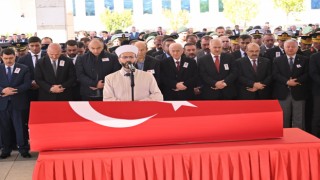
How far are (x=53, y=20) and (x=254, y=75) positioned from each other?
23.7 ft

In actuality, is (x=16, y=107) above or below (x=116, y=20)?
below

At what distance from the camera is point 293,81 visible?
7484 millimetres

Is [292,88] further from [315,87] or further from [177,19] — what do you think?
[177,19]

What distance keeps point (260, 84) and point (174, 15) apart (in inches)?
1205

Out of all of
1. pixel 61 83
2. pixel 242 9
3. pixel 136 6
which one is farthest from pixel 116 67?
pixel 136 6

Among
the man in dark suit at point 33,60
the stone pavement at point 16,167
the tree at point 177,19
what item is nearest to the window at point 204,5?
the tree at point 177,19

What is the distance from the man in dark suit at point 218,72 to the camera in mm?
7764

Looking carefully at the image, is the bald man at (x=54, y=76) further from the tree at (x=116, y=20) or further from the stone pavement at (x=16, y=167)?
the tree at (x=116, y=20)

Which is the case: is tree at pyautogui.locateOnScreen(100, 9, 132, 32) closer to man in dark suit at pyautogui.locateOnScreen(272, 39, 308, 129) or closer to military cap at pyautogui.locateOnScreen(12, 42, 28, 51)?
military cap at pyautogui.locateOnScreen(12, 42, 28, 51)

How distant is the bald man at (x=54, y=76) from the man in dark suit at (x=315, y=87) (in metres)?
3.82

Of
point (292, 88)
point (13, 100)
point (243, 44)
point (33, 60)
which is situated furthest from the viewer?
point (243, 44)

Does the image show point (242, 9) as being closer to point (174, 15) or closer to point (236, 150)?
point (174, 15)

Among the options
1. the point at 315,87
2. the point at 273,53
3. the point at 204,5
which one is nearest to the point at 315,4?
the point at 204,5

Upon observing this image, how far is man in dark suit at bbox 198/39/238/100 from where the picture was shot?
7.76 m
